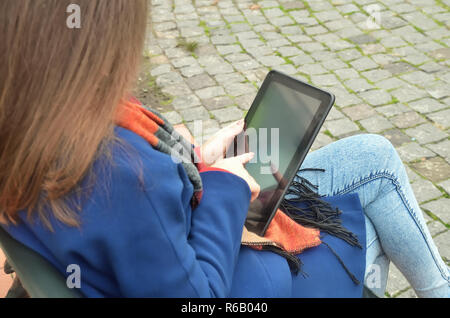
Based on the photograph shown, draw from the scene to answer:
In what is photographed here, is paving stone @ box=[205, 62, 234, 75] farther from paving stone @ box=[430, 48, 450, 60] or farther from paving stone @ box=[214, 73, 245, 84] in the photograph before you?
paving stone @ box=[430, 48, 450, 60]

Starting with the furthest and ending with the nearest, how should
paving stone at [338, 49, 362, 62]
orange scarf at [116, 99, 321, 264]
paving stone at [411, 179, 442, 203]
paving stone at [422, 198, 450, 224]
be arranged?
paving stone at [338, 49, 362, 62], paving stone at [411, 179, 442, 203], paving stone at [422, 198, 450, 224], orange scarf at [116, 99, 321, 264]

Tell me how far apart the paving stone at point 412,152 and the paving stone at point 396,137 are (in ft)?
0.14

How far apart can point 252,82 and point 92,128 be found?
314cm

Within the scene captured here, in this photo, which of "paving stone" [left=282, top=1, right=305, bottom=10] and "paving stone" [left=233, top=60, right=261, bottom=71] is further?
"paving stone" [left=282, top=1, right=305, bottom=10]

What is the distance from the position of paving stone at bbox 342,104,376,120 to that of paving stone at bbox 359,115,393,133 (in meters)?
0.05

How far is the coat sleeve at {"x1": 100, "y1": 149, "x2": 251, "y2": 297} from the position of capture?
109 centimetres

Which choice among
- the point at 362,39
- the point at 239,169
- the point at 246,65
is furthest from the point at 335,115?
Result: the point at 239,169

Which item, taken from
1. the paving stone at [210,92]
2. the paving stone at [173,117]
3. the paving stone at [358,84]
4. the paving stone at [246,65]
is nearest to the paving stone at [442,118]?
the paving stone at [358,84]

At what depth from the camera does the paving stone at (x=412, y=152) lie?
10.9 ft

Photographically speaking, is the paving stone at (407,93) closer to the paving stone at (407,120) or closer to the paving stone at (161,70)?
the paving stone at (407,120)

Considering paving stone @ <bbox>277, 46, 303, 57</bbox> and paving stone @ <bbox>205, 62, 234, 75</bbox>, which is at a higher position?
paving stone @ <bbox>277, 46, 303, 57</bbox>

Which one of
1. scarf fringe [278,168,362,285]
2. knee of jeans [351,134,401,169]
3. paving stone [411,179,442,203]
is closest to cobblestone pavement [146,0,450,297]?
paving stone [411,179,442,203]

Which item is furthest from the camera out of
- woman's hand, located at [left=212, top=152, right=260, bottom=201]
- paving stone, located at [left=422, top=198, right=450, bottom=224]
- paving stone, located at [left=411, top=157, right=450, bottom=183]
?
paving stone, located at [left=411, top=157, right=450, bottom=183]

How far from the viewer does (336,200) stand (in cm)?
186
